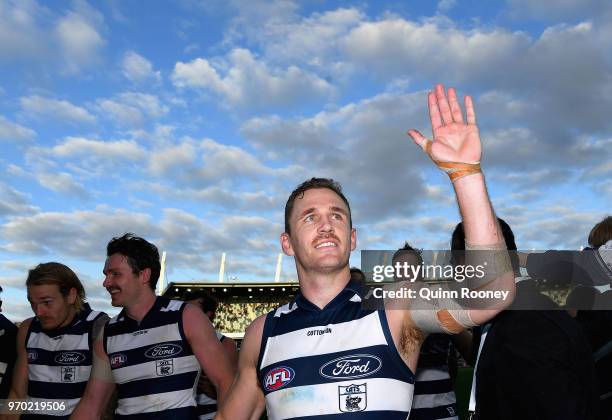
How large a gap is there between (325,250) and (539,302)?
1252 mm

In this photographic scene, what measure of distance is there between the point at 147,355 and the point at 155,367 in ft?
0.42

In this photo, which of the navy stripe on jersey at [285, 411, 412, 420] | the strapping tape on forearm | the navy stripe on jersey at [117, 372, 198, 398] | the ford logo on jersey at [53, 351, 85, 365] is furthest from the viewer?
the ford logo on jersey at [53, 351, 85, 365]

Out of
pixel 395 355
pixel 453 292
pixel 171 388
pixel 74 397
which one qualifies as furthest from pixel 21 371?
pixel 453 292

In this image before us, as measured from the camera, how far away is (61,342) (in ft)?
19.3

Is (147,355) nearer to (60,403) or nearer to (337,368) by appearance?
(60,403)

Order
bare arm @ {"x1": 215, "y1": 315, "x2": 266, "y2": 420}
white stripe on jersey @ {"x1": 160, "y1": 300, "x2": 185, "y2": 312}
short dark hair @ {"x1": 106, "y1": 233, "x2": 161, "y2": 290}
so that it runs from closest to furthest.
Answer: bare arm @ {"x1": 215, "y1": 315, "x2": 266, "y2": 420} → white stripe on jersey @ {"x1": 160, "y1": 300, "x2": 185, "y2": 312} → short dark hair @ {"x1": 106, "y1": 233, "x2": 161, "y2": 290}

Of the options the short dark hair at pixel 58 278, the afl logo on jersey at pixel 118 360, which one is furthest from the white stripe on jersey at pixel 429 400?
the short dark hair at pixel 58 278

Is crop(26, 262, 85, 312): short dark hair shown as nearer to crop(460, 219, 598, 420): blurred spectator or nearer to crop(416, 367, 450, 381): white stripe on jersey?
crop(416, 367, 450, 381): white stripe on jersey

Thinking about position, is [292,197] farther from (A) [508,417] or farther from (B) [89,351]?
(B) [89,351]

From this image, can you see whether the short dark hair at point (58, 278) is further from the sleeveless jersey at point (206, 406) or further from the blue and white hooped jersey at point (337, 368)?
the blue and white hooped jersey at point (337, 368)

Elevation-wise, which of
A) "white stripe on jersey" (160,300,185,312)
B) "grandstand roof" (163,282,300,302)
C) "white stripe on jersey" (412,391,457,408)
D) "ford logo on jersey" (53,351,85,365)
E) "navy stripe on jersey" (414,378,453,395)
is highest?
"grandstand roof" (163,282,300,302)

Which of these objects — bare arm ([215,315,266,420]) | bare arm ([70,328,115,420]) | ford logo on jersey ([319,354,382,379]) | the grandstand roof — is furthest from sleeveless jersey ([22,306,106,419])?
the grandstand roof

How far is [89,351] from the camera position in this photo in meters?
5.78

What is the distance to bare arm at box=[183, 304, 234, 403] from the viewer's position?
463cm
